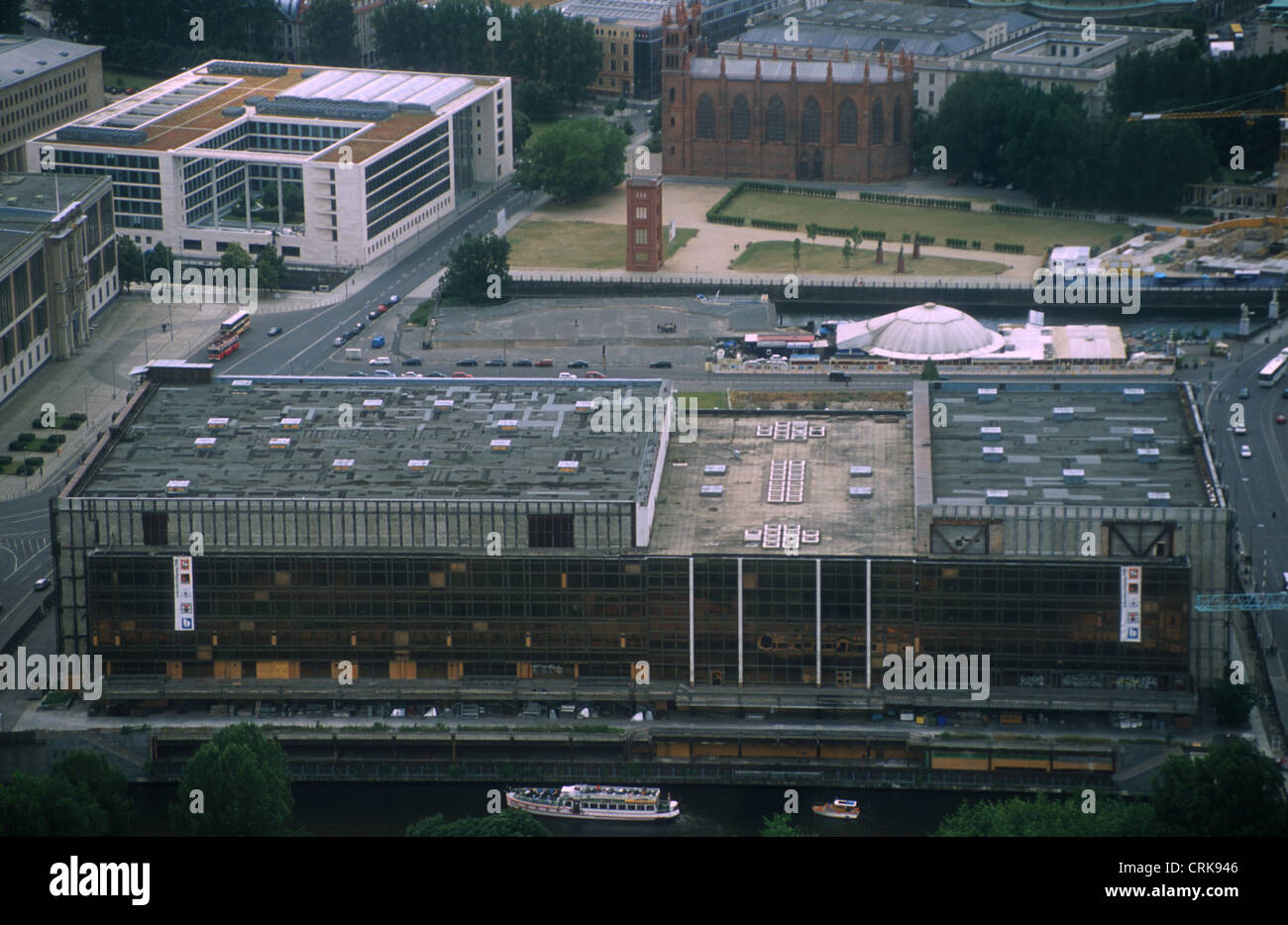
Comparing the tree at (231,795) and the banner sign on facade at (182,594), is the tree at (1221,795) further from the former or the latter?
the banner sign on facade at (182,594)

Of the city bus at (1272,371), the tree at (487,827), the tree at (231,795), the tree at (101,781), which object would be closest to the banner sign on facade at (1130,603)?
the tree at (487,827)

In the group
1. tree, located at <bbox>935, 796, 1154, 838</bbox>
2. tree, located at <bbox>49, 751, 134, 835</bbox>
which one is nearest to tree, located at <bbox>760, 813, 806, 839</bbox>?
tree, located at <bbox>935, 796, 1154, 838</bbox>

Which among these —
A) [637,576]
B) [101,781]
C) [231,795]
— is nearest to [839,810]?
[637,576]

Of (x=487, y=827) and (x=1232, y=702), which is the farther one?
(x=1232, y=702)

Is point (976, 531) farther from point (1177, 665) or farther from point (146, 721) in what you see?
point (146, 721)

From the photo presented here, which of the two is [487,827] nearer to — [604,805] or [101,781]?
[604,805]

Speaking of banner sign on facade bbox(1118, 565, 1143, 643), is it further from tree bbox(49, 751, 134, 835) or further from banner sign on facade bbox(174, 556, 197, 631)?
tree bbox(49, 751, 134, 835)
